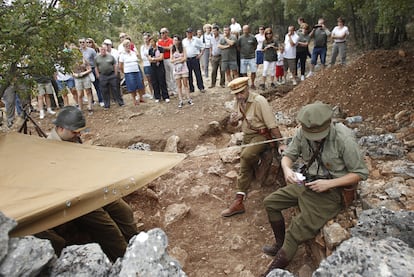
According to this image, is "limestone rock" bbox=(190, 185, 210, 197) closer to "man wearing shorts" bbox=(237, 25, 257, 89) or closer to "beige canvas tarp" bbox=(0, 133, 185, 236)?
"beige canvas tarp" bbox=(0, 133, 185, 236)

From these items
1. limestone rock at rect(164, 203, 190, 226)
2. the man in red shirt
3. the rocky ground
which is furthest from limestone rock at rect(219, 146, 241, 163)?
the man in red shirt

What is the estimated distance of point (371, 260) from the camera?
2123mm

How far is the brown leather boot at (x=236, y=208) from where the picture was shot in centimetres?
525

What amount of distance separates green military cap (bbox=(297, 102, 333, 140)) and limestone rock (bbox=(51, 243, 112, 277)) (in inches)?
92.0

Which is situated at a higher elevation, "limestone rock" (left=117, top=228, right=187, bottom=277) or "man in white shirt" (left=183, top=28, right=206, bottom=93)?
"man in white shirt" (left=183, top=28, right=206, bottom=93)

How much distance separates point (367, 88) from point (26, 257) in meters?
7.99

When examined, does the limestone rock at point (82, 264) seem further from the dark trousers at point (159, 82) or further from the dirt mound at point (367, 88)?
the dark trousers at point (159, 82)

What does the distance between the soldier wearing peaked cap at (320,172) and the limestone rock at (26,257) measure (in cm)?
245

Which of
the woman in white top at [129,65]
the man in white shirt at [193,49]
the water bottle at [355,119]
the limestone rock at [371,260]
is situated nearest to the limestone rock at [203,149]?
the water bottle at [355,119]

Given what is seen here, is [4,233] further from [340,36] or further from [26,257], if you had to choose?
[340,36]

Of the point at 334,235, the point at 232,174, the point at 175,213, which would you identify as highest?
the point at 334,235

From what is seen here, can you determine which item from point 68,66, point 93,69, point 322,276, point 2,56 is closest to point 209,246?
point 322,276

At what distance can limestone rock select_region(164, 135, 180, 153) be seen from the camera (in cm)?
769

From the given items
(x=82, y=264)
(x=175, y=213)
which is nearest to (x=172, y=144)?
(x=175, y=213)
